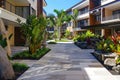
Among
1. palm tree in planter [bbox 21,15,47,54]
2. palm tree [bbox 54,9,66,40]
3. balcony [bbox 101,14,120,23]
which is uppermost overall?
palm tree [bbox 54,9,66,40]

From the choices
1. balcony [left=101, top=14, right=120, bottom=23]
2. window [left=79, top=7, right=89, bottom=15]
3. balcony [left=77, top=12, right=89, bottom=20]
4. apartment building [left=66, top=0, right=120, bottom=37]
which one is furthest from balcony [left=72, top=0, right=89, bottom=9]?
balcony [left=101, top=14, right=120, bottom=23]

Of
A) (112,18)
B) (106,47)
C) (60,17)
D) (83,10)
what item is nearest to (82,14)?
(83,10)

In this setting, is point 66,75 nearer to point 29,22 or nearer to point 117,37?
point 117,37

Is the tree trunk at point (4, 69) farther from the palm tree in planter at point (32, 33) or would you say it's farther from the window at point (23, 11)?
the window at point (23, 11)

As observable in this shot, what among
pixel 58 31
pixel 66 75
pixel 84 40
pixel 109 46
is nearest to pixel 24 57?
A: pixel 109 46

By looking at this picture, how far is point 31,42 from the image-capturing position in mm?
19062

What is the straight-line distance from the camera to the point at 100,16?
2026 inches

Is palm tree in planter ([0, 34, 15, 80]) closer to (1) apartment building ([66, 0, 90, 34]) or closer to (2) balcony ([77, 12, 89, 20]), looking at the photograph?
(1) apartment building ([66, 0, 90, 34])

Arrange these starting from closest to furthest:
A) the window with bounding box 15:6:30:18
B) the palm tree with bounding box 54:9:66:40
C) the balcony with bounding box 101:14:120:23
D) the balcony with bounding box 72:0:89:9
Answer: the window with bounding box 15:6:30:18, the balcony with bounding box 101:14:120:23, the balcony with bounding box 72:0:89:9, the palm tree with bounding box 54:9:66:40

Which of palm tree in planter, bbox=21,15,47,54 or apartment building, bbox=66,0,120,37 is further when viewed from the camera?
apartment building, bbox=66,0,120,37

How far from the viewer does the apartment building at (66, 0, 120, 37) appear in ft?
125

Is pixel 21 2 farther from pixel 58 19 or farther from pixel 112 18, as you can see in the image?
pixel 58 19

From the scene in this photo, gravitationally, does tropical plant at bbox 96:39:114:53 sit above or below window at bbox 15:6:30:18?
below

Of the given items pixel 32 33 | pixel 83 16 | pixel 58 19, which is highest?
pixel 83 16
